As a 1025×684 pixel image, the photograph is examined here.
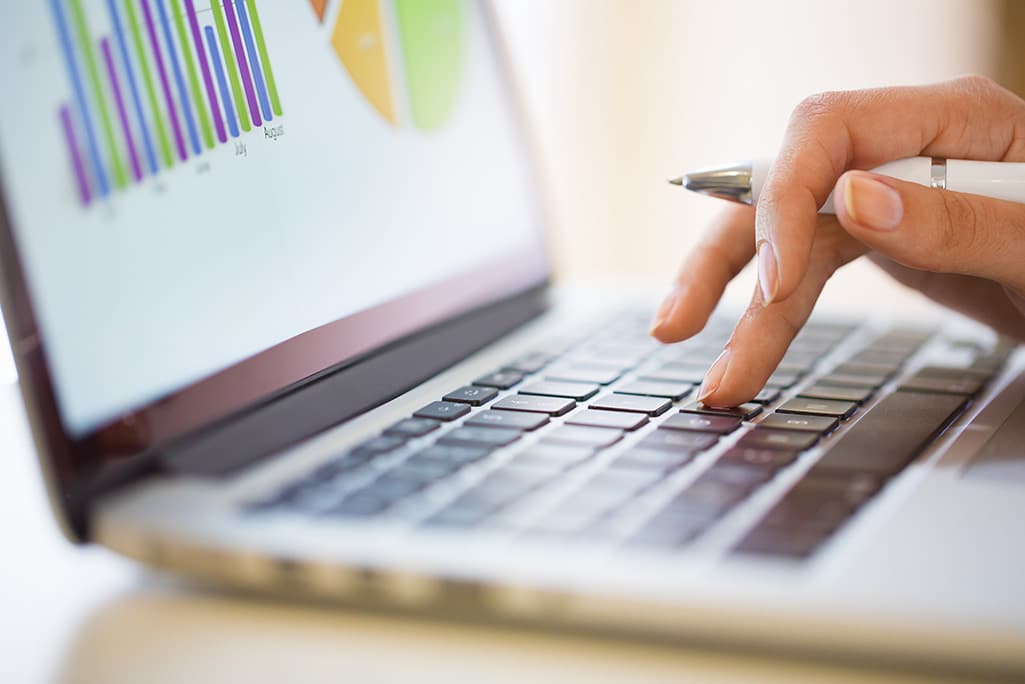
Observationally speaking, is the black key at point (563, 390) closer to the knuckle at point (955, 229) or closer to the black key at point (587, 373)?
the black key at point (587, 373)

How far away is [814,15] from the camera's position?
1766 millimetres

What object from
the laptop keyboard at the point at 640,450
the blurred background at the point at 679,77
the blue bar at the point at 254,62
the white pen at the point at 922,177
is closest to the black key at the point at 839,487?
the laptop keyboard at the point at 640,450

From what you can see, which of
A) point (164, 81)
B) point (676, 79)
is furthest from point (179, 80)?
point (676, 79)

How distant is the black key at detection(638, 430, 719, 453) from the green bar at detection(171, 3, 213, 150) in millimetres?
234

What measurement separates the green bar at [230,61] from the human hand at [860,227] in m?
0.25

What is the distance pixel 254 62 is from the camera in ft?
1.62

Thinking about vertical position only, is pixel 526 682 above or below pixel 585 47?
below

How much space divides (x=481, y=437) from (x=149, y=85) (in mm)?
202

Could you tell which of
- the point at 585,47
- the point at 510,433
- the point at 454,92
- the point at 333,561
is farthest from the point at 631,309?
the point at 585,47

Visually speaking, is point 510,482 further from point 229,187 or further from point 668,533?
point 229,187

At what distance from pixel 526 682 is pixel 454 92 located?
501 millimetres

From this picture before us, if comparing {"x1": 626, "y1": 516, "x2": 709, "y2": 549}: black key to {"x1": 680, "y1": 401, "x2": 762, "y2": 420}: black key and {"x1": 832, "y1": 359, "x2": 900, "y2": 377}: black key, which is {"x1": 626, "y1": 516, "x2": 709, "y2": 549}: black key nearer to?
{"x1": 680, "y1": 401, "x2": 762, "y2": 420}: black key

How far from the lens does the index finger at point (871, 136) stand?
1.61 ft

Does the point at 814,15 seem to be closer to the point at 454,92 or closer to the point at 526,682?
the point at 454,92
